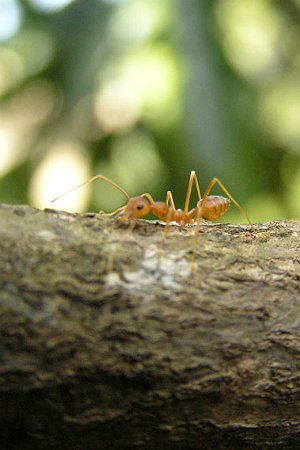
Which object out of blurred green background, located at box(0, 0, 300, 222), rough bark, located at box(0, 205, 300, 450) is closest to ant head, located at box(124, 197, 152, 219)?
rough bark, located at box(0, 205, 300, 450)

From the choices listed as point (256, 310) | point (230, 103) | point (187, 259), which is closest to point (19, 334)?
point (187, 259)

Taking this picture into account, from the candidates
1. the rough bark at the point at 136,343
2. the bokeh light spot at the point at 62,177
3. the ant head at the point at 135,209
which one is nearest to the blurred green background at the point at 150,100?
the bokeh light spot at the point at 62,177

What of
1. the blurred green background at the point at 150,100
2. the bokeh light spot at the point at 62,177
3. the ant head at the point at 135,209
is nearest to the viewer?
the ant head at the point at 135,209

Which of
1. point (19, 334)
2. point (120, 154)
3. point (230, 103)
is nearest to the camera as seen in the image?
point (19, 334)

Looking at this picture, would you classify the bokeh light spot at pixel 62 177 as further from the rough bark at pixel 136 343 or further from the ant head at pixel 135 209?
the rough bark at pixel 136 343

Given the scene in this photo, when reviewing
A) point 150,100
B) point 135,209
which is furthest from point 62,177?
point 135,209

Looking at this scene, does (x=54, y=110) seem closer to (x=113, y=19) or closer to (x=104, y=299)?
(x=113, y=19)
